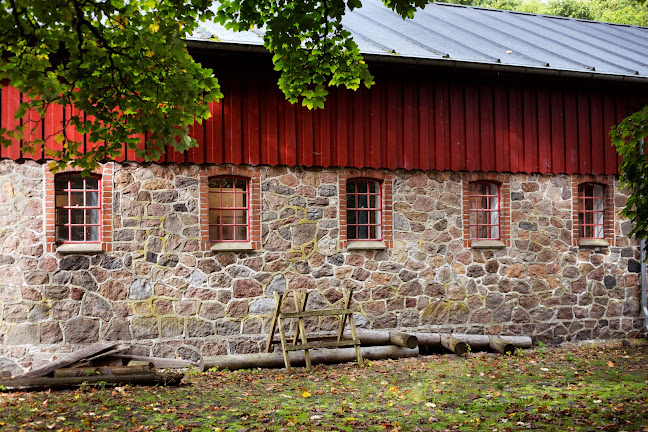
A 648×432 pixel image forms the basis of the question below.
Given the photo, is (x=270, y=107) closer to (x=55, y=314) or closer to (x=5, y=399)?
(x=55, y=314)

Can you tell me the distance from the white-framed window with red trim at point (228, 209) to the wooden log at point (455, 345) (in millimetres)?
3760

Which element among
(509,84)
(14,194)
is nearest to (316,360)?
(14,194)

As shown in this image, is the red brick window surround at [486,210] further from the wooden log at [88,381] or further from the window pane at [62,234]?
the window pane at [62,234]

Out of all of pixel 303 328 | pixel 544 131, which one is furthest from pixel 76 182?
pixel 544 131

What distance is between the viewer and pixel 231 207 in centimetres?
1053

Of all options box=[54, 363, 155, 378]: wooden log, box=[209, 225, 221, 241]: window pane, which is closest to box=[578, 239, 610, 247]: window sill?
box=[209, 225, 221, 241]: window pane

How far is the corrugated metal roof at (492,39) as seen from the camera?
434 inches

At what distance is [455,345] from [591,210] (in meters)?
4.36

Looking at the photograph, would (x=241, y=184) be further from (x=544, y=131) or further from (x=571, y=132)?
(x=571, y=132)

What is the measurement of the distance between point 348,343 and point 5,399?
4.79 meters

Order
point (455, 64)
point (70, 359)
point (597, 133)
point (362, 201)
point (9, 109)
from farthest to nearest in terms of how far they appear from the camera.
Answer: point (597, 133)
point (362, 201)
point (455, 64)
point (9, 109)
point (70, 359)

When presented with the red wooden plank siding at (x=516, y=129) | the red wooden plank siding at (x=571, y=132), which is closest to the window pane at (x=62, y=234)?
the red wooden plank siding at (x=516, y=129)

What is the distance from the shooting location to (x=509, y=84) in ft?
39.4

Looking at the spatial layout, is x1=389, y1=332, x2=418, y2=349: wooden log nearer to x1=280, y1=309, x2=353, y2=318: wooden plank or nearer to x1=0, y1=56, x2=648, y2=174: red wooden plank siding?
x1=280, y1=309, x2=353, y2=318: wooden plank
